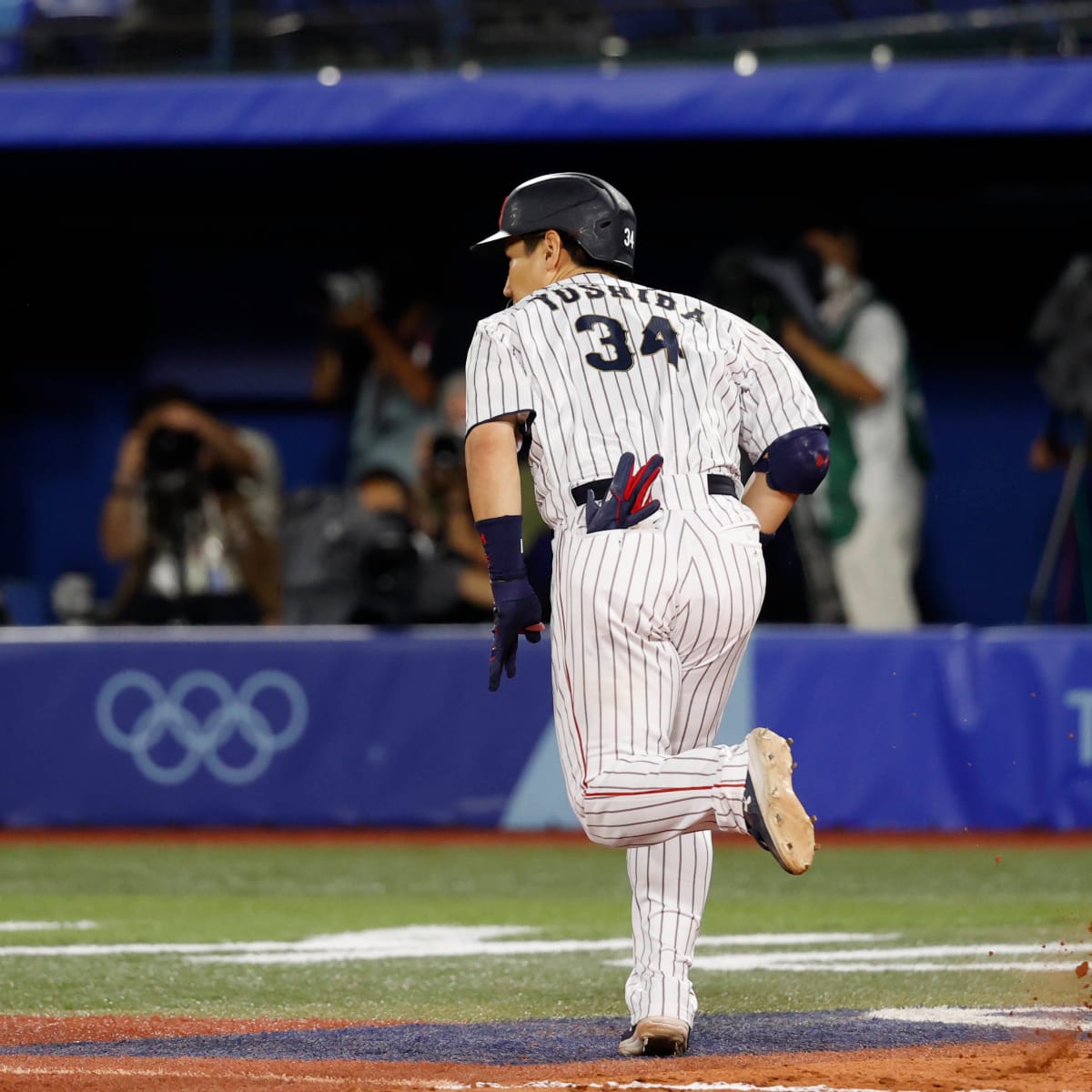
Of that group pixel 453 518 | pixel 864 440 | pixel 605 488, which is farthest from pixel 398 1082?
pixel 864 440

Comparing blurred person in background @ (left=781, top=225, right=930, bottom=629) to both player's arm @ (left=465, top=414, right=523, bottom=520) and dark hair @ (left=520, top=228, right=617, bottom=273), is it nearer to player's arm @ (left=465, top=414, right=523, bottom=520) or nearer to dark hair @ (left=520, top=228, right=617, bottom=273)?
dark hair @ (left=520, top=228, right=617, bottom=273)

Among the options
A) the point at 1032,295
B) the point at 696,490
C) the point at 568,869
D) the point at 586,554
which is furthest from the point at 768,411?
the point at 1032,295

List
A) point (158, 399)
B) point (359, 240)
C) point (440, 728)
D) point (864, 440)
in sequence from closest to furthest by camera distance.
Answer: point (440, 728) → point (864, 440) → point (158, 399) → point (359, 240)

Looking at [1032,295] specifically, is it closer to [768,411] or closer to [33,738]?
[33,738]

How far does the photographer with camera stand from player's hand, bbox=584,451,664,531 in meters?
5.73

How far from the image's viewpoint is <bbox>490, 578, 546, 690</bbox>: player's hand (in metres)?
3.76

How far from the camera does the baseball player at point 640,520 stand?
3668 millimetres

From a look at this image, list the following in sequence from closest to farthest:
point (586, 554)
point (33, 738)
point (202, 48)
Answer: point (586, 554) < point (33, 738) < point (202, 48)

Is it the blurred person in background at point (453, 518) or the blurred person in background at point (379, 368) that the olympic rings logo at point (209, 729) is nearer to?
the blurred person in background at point (453, 518)

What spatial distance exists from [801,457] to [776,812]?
32.7 inches

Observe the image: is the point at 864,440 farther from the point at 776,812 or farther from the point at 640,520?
the point at 776,812

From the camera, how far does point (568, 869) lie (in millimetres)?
7488

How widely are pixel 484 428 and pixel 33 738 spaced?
5.36 meters

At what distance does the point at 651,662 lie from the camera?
371cm
